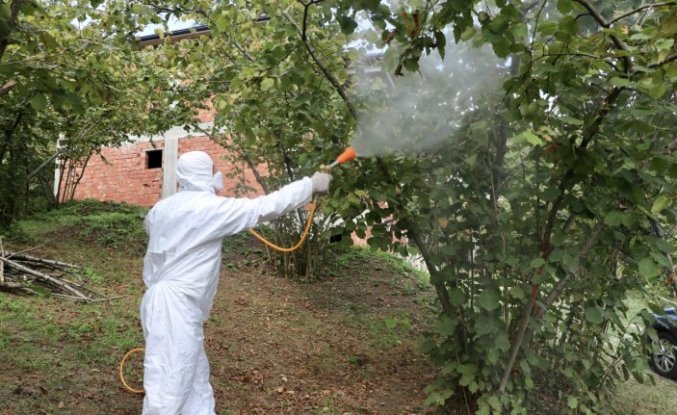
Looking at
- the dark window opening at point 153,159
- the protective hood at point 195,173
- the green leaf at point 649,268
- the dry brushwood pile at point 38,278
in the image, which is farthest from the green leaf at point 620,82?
the dark window opening at point 153,159

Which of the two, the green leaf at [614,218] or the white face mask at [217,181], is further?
the white face mask at [217,181]

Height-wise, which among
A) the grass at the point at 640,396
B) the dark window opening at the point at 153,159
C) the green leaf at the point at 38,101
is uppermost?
the dark window opening at the point at 153,159

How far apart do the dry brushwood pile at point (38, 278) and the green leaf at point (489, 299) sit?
4206 millimetres

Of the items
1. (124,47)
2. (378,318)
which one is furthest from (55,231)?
(378,318)

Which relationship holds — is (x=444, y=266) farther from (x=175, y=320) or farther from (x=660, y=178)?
(x=175, y=320)

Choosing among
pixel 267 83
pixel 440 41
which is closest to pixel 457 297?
pixel 440 41

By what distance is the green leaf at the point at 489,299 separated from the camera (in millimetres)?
3316

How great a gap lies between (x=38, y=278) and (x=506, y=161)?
4.92 meters

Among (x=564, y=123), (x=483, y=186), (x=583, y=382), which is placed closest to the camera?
(x=564, y=123)

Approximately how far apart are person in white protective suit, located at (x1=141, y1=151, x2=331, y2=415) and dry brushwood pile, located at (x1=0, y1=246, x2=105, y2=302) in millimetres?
3033

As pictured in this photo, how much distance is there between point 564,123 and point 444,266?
48.0 inches

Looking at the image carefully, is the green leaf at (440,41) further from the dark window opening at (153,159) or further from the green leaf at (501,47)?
the dark window opening at (153,159)

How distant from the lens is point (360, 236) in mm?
4051

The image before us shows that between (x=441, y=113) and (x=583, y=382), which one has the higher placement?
(x=441, y=113)
